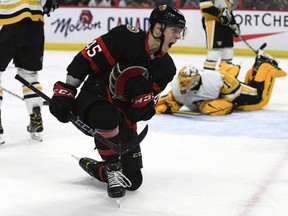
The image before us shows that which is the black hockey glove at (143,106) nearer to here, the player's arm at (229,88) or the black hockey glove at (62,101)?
the black hockey glove at (62,101)

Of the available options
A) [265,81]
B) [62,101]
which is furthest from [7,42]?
[265,81]

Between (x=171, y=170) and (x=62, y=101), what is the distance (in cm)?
86

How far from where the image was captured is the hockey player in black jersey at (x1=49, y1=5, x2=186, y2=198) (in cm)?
267

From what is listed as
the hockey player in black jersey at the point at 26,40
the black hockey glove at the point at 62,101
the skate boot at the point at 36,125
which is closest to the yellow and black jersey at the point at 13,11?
the hockey player in black jersey at the point at 26,40

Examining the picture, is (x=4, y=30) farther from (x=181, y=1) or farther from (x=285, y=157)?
(x=181, y=1)

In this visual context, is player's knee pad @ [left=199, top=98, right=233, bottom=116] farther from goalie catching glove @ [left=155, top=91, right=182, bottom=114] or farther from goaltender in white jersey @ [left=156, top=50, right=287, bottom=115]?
goalie catching glove @ [left=155, top=91, right=182, bottom=114]

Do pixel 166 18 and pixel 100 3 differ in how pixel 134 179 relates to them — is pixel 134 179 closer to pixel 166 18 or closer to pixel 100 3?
pixel 166 18

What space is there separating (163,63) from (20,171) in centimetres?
94

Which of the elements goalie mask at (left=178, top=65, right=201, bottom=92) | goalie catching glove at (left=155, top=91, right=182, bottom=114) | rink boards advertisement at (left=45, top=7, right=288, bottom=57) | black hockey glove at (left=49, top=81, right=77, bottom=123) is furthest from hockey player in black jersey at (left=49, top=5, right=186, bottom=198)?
rink boards advertisement at (left=45, top=7, right=288, bottom=57)

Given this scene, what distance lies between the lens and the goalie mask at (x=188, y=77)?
460cm

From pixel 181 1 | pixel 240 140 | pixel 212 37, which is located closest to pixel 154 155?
pixel 240 140

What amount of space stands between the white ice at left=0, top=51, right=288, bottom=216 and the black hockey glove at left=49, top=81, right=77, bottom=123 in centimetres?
37

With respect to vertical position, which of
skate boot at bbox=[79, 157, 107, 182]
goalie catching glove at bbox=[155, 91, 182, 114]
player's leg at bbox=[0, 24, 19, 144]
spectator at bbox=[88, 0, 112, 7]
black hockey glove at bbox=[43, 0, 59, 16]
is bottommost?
spectator at bbox=[88, 0, 112, 7]

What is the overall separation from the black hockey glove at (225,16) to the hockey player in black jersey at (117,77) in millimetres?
3176
